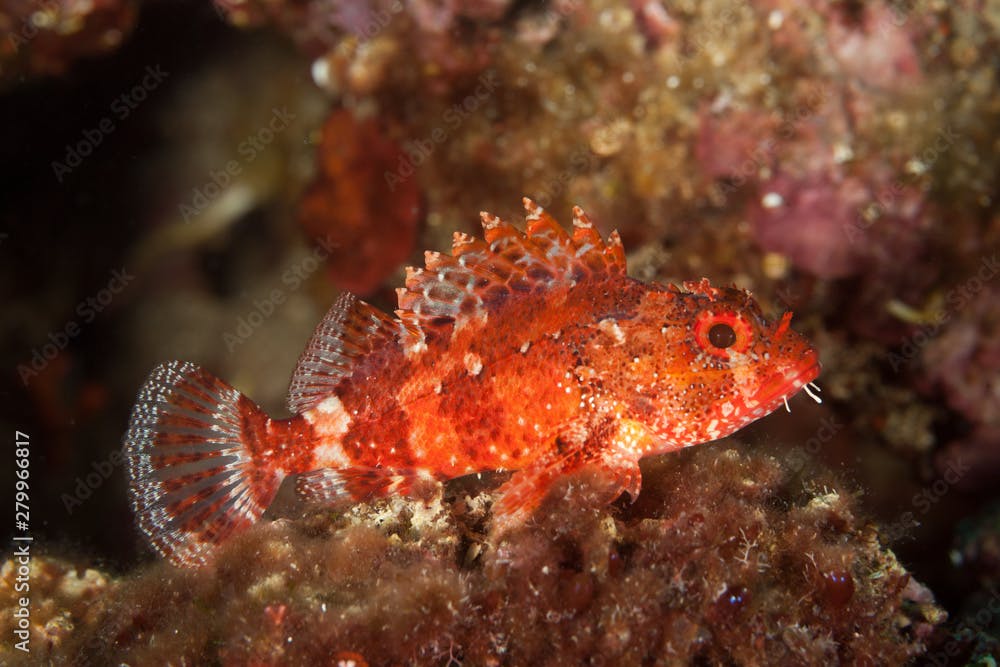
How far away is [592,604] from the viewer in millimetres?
2908

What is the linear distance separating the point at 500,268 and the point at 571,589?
1970 millimetres

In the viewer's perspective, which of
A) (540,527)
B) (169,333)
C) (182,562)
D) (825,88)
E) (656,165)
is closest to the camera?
(540,527)

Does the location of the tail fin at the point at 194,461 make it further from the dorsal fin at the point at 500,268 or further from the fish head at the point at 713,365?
the fish head at the point at 713,365

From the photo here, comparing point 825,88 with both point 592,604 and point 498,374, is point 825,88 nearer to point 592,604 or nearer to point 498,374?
point 498,374

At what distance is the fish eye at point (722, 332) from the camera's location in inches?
138

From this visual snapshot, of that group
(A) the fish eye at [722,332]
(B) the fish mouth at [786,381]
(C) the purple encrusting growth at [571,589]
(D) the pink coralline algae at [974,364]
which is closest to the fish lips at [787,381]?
(B) the fish mouth at [786,381]

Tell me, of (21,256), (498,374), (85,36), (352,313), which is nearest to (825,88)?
(498,374)

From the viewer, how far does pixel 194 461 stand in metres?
3.91

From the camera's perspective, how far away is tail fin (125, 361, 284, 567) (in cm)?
376

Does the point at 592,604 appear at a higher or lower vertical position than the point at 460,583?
lower

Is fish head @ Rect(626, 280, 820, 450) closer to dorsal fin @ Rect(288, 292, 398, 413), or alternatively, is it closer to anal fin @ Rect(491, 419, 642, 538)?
anal fin @ Rect(491, 419, 642, 538)

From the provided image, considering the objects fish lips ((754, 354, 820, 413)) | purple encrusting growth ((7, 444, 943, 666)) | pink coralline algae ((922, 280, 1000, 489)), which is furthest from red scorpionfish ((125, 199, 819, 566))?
pink coralline algae ((922, 280, 1000, 489))

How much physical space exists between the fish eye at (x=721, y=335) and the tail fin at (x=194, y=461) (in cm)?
288

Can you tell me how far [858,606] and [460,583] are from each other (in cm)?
209
